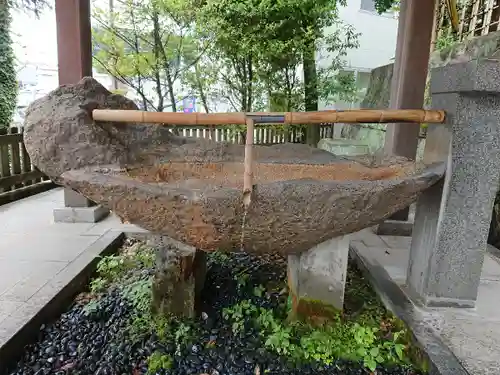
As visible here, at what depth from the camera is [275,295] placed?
2221 mm

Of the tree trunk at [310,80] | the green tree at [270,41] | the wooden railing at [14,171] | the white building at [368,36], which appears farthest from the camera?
the white building at [368,36]

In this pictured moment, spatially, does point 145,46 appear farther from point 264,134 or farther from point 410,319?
point 410,319

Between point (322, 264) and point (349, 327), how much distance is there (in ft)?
1.19

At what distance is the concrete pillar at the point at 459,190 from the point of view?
1.85m

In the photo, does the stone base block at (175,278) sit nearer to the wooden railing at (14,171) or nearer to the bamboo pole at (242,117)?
the bamboo pole at (242,117)

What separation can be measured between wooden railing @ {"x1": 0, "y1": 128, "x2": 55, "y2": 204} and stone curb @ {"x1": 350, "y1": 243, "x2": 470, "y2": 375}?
4.14 m

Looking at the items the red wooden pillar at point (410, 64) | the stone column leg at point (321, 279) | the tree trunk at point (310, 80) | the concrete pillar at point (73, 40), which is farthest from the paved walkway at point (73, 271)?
the tree trunk at point (310, 80)

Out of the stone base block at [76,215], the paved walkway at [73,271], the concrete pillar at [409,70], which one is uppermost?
the concrete pillar at [409,70]

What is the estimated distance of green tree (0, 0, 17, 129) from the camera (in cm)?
559

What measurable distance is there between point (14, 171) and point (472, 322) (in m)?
5.03

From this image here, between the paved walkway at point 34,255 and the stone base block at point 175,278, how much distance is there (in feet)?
2.16

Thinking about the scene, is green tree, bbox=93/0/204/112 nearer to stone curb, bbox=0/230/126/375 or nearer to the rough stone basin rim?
stone curb, bbox=0/230/126/375

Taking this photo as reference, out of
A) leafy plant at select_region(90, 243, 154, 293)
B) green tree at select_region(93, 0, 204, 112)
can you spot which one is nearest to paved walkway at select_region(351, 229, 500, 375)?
leafy plant at select_region(90, 243, 154, 293)

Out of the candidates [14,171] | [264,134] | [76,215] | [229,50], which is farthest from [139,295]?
[264,134]
